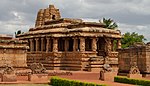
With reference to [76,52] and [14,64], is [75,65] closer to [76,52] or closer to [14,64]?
[76,52]

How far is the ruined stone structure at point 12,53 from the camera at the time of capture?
92.7ft

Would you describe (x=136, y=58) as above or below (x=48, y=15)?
below

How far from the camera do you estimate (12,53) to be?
2867cm

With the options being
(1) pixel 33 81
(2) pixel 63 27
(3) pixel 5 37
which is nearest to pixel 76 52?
(2) pixel 63 27

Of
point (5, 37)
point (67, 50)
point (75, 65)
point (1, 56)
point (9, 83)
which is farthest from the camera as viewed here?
point (67, 50)

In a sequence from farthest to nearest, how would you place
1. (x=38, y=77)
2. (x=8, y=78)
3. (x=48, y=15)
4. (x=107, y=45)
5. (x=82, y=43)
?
1. (x=48, y=15)
2. (x=107, y=45)
3. (x=82, y=43)
4. (x=38, y=77)
5. (x=8, y=78)

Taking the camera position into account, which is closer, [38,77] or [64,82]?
[64,82]

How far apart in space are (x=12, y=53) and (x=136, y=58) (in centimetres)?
1036

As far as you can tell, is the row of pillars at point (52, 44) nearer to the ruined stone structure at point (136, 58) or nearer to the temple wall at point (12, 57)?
the ruined stone structure at point (136, 58)

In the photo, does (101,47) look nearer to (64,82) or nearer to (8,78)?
(8,78)

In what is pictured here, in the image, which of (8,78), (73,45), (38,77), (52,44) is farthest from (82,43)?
(8,78)

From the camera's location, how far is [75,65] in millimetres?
33656

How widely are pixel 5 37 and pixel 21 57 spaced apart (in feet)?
9.83

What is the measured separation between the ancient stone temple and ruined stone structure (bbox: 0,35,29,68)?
623 centimetres
